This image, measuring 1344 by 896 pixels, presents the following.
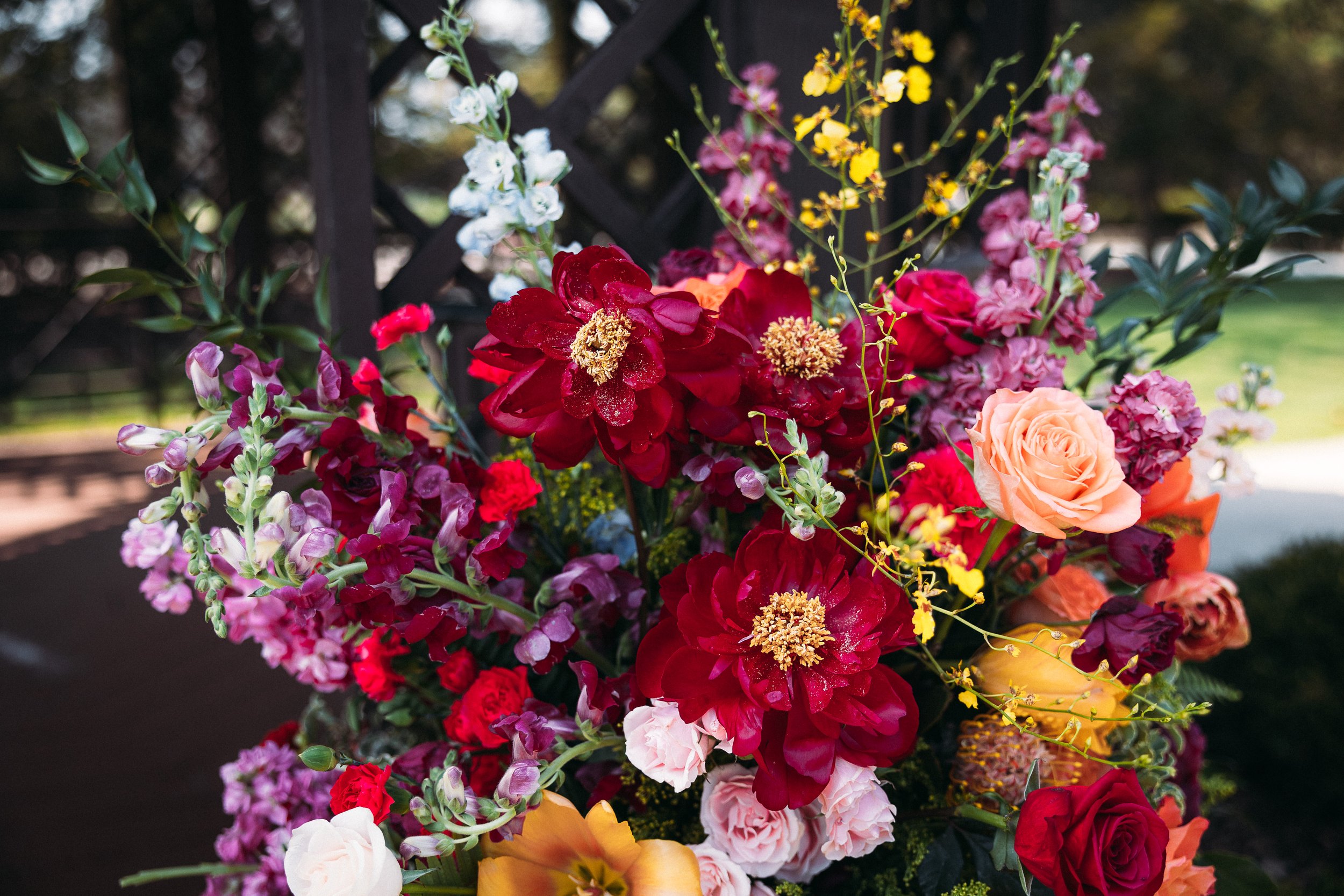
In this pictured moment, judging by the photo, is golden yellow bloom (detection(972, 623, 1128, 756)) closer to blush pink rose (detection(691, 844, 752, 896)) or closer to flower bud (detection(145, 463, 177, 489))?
blush pink rose (detection(691, 844, 752, 896))

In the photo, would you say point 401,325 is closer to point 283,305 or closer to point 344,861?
point 344,861

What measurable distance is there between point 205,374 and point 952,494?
0.63 m

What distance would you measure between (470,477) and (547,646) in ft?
0.62

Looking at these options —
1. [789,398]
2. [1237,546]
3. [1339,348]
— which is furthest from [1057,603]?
[1339,348]

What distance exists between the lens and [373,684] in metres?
0.92

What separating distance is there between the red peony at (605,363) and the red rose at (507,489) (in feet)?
0.49

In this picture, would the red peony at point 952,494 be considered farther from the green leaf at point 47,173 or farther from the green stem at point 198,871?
the green leaf at point 47,173

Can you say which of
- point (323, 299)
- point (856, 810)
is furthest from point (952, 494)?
point (323, 299)

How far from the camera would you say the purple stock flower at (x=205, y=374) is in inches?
28.5

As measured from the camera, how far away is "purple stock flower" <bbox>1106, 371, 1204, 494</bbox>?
73cm

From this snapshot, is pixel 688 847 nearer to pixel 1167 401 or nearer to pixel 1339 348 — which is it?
pixel 1167 401

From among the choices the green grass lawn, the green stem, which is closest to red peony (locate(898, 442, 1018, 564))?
the green stem

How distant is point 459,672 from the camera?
91 cm

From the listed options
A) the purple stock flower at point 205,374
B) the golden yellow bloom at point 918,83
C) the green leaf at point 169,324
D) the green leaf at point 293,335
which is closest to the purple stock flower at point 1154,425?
the golden yellow bloom at point 918,83
